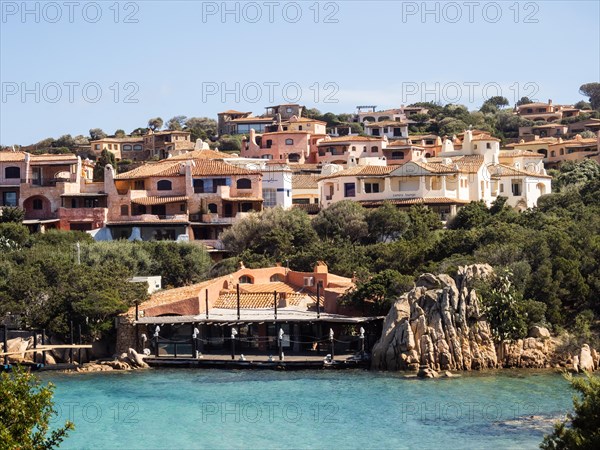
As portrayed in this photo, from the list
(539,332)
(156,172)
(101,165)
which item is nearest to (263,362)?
(539,332)

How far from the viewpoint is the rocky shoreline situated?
46656 millimetres

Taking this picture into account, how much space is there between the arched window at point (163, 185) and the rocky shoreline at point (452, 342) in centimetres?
2865

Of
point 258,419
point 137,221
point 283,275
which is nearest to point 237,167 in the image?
point 137,221

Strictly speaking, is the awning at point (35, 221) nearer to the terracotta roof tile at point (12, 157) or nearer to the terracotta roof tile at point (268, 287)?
the terracotta roof tile at point (12, 157)

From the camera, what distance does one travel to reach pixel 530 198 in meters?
76.7

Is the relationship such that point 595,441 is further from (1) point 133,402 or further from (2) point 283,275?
(2) point 283,275

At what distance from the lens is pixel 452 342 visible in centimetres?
4694

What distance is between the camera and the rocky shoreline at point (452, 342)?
4666 cm

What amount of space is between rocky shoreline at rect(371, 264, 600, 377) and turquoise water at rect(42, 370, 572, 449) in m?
1.14

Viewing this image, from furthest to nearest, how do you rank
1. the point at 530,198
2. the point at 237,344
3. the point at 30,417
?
the point at 530,198 < the point at 237,344 < the point at 30,417

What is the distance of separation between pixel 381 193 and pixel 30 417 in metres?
51.3

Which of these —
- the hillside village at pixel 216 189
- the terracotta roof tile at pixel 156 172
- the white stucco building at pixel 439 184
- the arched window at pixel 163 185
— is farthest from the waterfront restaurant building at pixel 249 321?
the terracotta roof tile at pixel 156 172

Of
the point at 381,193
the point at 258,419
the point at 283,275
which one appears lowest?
the point at 258,419

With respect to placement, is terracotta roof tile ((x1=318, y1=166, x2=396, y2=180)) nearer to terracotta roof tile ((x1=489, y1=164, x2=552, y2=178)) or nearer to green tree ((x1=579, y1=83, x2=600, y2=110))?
terracotta roof tile ((x1=489, y1=164, x2=552, y2=178))
